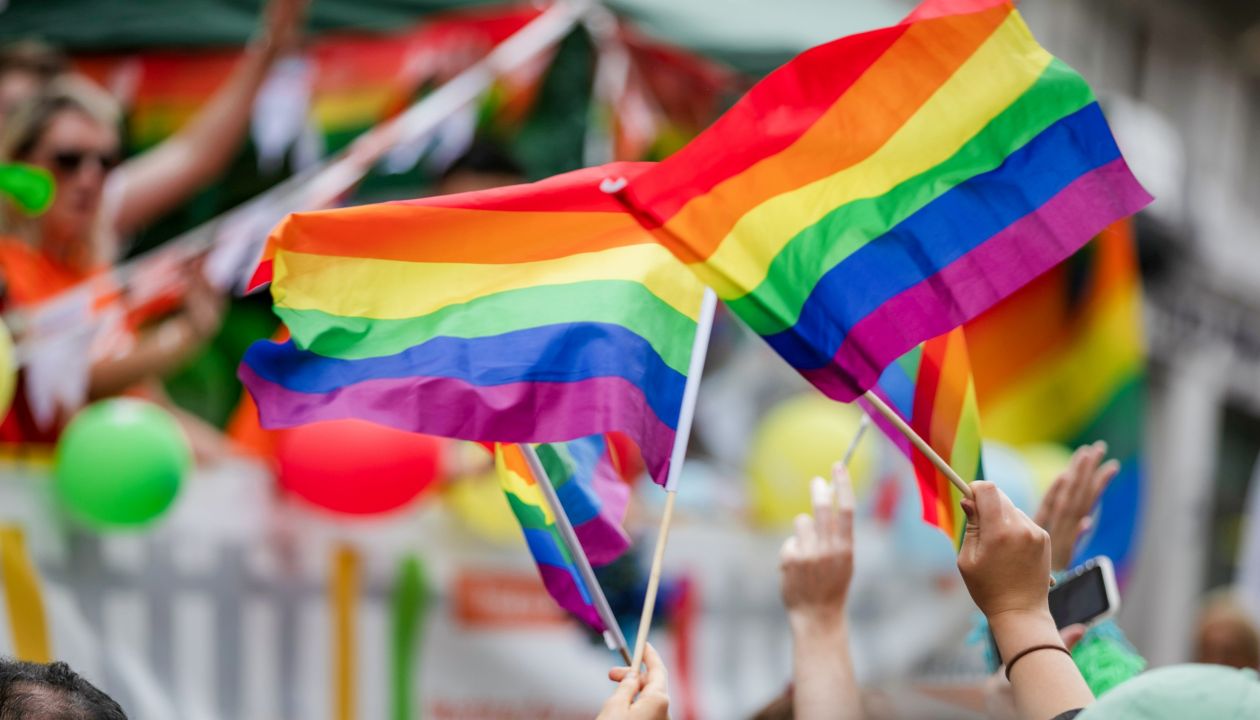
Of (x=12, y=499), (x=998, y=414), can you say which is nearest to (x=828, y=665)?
(x=12, y=499)

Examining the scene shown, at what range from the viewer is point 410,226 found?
2.71m

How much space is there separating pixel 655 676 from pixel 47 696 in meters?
0.82

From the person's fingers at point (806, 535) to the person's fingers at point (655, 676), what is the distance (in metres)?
0.59

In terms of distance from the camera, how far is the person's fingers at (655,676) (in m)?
2.18

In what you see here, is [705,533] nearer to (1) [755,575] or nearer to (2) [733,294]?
(1) [755,575]

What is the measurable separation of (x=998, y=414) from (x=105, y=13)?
13.5 feet

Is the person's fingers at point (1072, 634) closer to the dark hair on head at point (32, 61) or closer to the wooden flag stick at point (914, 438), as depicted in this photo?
the wooden flag stick at point (914, 438)

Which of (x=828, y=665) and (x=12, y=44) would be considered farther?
(x=12, y=44)

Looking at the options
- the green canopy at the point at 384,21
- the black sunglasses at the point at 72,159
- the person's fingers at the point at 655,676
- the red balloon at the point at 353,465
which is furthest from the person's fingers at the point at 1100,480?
the green canopy at the point at 384,21

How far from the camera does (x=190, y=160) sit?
516 centimetres

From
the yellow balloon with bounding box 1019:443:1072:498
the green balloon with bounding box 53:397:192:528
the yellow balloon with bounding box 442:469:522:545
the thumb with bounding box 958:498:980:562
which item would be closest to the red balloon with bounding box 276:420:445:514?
the yellow balloon with bounding box 442:469:522:545

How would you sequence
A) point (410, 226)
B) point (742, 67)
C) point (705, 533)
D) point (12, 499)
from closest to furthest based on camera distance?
point (410, 226) → point (12, 499) → point (705, 533) → point (742, 67)

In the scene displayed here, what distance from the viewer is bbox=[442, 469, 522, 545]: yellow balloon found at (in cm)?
455

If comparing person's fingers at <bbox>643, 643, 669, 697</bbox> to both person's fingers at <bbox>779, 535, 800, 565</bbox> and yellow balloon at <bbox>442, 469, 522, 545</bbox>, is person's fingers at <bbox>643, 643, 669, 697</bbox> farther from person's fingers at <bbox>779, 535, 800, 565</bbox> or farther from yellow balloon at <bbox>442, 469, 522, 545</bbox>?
yellow balloon at <bbox>442, 469, 522, 545</bbox>
